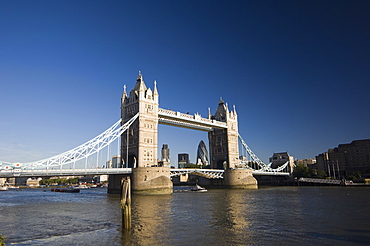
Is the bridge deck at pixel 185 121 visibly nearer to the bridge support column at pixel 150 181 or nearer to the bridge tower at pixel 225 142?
the bridge tower at pixel 225 142

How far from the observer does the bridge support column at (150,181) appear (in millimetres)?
48062

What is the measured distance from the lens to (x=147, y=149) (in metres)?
56.3

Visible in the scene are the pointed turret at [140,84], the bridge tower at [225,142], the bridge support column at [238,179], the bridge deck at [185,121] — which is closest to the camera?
the pointed turret at [140,84]

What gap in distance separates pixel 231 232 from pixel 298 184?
81.9 meters

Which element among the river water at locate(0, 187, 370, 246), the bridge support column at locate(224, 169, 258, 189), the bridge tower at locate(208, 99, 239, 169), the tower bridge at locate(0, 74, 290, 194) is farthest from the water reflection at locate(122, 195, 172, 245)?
the bridge tower at locate(208, 99, 239, 169)

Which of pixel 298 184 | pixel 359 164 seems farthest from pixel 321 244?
pixel 359 164

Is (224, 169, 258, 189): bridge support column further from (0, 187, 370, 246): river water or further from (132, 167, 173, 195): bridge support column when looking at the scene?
(0, 187, 370, 246): river water

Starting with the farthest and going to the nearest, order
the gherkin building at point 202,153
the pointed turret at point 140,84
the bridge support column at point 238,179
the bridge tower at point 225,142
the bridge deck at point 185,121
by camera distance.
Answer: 1. the gherkin building at point 202,153
2. the bridge tower at point 225,142
3. the bridge support column at point 238,179
4. the bridge deck at point 185,121
5. the pointed turret at point 140,84

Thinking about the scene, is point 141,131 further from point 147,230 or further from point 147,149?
point 147,230

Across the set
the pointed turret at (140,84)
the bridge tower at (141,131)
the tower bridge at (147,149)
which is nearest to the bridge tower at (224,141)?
the tower bridge at (147,149)

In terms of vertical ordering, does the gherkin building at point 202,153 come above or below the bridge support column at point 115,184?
above

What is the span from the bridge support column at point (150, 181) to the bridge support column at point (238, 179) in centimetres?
2501

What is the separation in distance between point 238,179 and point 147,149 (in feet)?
87.5

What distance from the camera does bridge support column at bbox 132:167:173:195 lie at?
48.1 m
